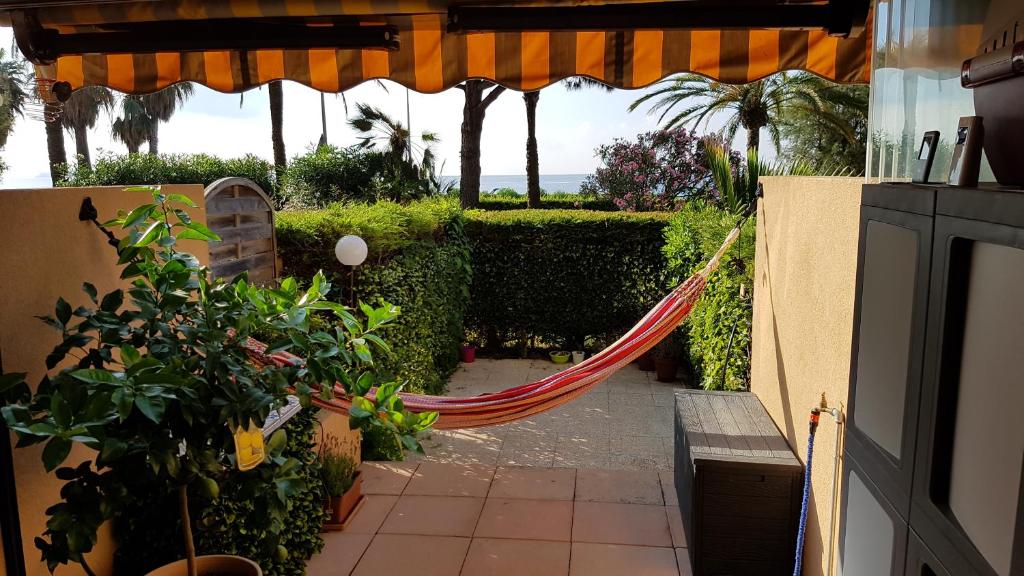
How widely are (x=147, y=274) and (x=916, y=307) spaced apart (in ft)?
4.81

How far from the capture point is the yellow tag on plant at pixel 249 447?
146 cm

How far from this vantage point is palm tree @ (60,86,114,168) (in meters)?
23.4

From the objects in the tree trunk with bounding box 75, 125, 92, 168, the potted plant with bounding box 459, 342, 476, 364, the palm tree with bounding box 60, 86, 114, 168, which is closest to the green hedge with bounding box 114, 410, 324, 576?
the potted plant with bounding box 459, 342, 476, 364

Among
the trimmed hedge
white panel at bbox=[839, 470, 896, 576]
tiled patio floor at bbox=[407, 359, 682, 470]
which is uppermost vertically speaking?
the trimmed hedge

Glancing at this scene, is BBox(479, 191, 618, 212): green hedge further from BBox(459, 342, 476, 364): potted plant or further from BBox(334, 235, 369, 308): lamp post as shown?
BBox(334, 235, 369, 308): lamp post

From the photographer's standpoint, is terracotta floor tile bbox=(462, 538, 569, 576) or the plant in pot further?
the plant in pot

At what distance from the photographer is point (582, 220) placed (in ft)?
21.4

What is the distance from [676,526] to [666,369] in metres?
2.78

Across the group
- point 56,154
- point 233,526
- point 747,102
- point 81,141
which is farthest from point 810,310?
point 81,141

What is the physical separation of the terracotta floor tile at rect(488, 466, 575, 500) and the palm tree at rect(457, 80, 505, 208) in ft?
29.6

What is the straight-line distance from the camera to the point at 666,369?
588 centimetres

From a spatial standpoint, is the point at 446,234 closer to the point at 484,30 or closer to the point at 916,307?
the point at 484,30

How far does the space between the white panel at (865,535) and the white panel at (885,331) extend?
12cm

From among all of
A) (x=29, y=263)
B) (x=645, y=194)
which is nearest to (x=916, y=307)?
(x=29, y=263)
